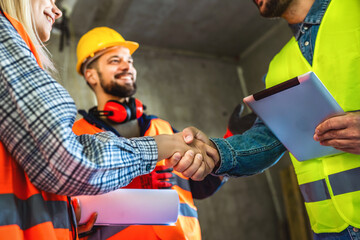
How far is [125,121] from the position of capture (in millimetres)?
2848

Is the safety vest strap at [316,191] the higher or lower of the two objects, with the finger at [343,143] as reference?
lower

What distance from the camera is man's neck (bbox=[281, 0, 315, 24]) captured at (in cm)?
208

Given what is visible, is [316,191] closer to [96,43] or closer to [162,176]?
[162,176]

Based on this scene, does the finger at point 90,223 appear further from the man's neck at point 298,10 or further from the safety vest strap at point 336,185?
the man's neck at point 298,10

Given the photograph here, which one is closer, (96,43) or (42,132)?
(42,132)

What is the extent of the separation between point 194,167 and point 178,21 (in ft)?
17.0

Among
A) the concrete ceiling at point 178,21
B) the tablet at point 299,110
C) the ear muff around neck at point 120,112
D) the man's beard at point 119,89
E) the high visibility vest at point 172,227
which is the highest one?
the concrete ceiling at point 178,21

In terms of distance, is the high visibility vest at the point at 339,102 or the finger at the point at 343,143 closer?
the finger at the point at 343,143

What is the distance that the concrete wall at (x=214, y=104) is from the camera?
639 cm

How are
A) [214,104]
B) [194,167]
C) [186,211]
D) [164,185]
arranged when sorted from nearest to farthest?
[194,167]
[164,185]
[186,211]
[214,104]

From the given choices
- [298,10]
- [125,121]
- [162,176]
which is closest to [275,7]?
[298,10]

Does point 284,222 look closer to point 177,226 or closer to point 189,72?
point 189,72

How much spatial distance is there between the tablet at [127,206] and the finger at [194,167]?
0.20 m

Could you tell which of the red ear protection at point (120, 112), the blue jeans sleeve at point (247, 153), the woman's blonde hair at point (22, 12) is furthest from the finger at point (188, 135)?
the red ear protection at point (120, 112)
